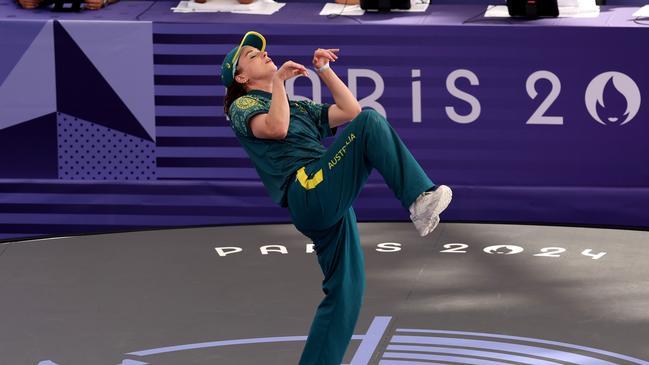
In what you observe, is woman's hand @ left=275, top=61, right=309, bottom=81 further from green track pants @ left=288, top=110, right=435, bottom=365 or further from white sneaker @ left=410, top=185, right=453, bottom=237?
white sneaker @ left=410, top=185, right=453, bottom=237

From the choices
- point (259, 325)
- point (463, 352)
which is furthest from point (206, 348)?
point (463, 352)

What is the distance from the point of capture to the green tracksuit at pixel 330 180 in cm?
435

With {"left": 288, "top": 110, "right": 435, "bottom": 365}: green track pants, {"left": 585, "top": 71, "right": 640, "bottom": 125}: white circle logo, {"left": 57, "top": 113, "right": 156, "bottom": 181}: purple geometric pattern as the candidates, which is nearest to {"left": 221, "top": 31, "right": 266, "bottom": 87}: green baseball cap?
{"left": 288, "top": 110, "right": 435, "bottom": 365}: green track pants

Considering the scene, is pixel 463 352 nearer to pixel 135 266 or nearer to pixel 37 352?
pixel 37 352

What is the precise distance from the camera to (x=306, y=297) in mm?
6043

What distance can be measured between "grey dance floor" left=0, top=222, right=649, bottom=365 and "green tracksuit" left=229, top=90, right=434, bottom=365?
42 centimetres

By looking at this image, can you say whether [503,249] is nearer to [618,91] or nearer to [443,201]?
[618,91]

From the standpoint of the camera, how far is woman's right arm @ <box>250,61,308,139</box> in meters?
4.53

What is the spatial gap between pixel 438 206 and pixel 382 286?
196cm

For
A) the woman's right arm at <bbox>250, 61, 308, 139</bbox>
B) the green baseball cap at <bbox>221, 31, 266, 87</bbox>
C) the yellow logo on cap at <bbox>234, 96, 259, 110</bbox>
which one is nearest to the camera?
the woman's right arm at <bbox>250, 61, 308, 139</bbox>

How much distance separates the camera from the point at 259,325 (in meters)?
5.58

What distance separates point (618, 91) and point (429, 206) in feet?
12.2

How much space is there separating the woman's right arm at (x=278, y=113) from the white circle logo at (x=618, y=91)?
3.53 meters

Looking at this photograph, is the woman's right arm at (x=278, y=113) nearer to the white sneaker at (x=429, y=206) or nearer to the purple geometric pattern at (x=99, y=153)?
the white sneaker at (x=429, y=206)
